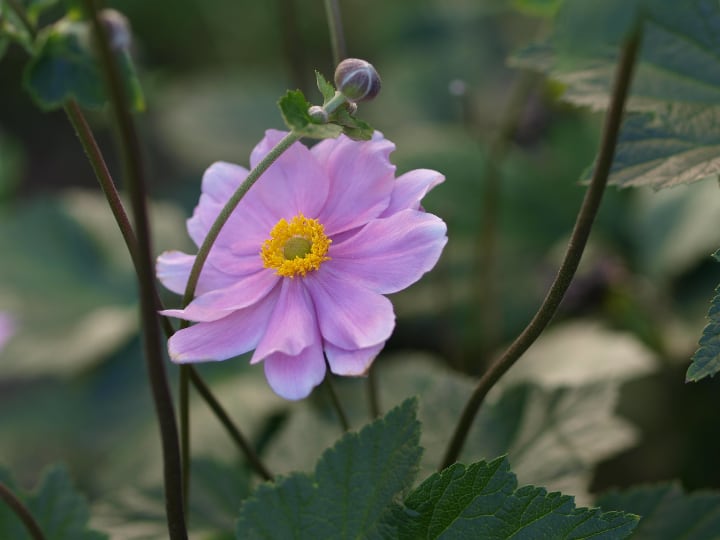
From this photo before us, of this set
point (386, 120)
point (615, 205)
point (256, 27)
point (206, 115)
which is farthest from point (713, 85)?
point (256, 27)

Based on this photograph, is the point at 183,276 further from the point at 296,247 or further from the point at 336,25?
the point at 336,25

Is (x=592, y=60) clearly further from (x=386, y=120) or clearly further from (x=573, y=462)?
(x=386, y=120)

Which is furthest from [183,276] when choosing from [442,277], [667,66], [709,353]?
[442,277]

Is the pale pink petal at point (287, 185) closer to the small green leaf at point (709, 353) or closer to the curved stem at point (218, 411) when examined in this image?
the curved stem at point (218, 411)

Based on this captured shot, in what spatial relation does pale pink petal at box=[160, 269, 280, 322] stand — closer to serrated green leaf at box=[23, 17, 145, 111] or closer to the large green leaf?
serrated green leaf at box=[23, 17, 145, 111]

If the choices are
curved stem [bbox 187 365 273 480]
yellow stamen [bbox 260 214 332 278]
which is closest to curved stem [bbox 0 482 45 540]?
curved stem [bbox 187 365 273 480]
